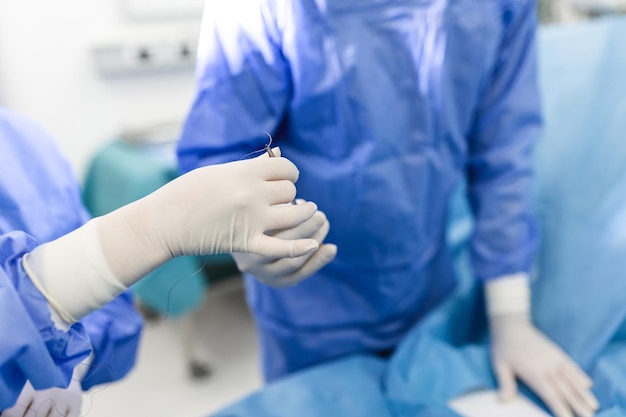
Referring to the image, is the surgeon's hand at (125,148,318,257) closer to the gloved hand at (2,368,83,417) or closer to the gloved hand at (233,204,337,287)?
the gloved hand at (233,204,337,287)

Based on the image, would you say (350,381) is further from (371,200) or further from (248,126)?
(248,126)

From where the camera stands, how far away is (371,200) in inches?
27.4

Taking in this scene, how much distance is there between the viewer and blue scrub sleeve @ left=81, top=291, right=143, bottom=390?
60 cm

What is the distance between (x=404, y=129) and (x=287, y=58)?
0.18 metres

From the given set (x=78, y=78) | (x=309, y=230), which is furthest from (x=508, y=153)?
(x=78, y=78)

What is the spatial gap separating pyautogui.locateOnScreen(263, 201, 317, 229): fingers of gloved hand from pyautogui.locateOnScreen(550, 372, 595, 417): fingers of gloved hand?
1.44 feet

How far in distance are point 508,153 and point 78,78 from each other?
3.99 ft

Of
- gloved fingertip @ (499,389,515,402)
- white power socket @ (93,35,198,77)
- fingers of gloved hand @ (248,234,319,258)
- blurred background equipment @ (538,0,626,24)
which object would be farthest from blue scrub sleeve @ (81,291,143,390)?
blurred background equipment @ (538,0,626,24)

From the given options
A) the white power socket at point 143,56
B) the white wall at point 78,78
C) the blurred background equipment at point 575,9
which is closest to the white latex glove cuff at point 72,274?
the white wall at point 78,78

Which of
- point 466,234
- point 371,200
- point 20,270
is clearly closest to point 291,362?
point 371,200

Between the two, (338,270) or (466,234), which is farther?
(466,234)

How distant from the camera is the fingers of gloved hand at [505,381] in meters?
0.70

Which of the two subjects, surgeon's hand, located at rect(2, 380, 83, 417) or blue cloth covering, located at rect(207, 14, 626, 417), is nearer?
surgeon's hand, located at rect(2, 380, 83, 417)

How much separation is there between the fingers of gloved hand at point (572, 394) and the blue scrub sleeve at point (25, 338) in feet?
1.90
